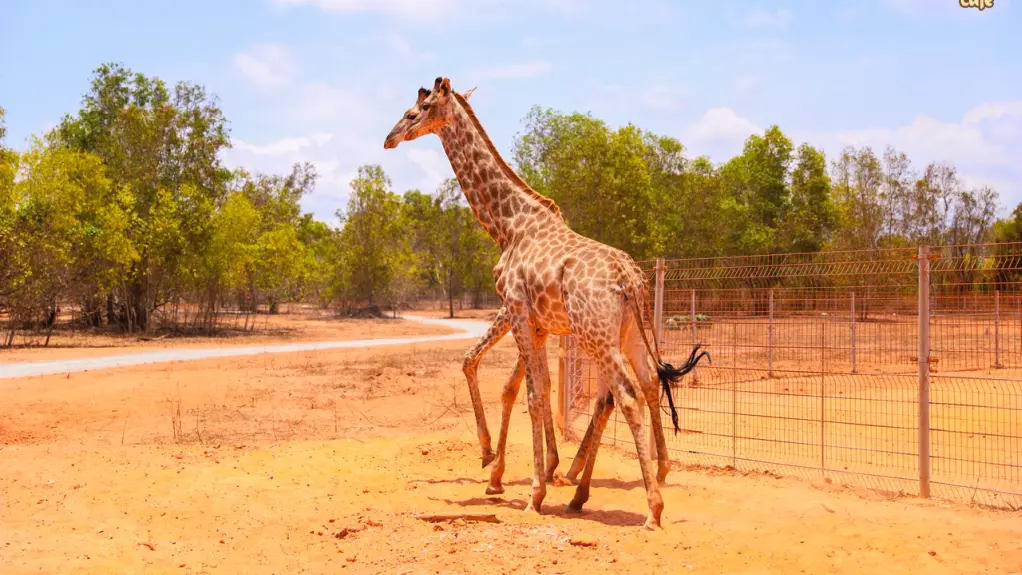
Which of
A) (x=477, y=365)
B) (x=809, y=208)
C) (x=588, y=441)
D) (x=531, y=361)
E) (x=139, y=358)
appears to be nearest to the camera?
(x=531, y=361)

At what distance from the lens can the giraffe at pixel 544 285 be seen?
682 centimetres

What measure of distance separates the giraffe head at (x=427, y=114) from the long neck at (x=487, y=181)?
0.09m

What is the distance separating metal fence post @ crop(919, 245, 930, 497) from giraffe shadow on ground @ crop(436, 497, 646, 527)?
2.87 m

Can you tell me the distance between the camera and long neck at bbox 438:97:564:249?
26.9 ft

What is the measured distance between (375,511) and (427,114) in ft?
13.8

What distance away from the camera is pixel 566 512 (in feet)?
23.3

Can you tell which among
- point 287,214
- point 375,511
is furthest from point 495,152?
point 287,214

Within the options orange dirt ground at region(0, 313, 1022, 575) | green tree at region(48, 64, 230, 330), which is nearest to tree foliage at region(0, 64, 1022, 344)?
green tree at region(48, 64, 230, 330)

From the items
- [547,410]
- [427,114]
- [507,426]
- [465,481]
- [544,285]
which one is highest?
[427,114]

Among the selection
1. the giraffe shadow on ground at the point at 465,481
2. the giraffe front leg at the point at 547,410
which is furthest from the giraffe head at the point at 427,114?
the giraffe shadow on ground at the point at 465,481

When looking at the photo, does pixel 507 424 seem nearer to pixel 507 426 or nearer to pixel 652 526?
pixel 507 426

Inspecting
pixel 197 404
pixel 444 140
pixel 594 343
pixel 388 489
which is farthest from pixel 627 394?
pixel 197 404

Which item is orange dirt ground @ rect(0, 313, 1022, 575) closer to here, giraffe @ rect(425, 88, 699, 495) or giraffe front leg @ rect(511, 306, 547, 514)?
giraffe @ rect(425, 88, 699, 495)

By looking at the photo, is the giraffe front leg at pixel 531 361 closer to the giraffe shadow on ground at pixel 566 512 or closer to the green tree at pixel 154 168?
the giraffe shadow on ground at pixel 566 512
